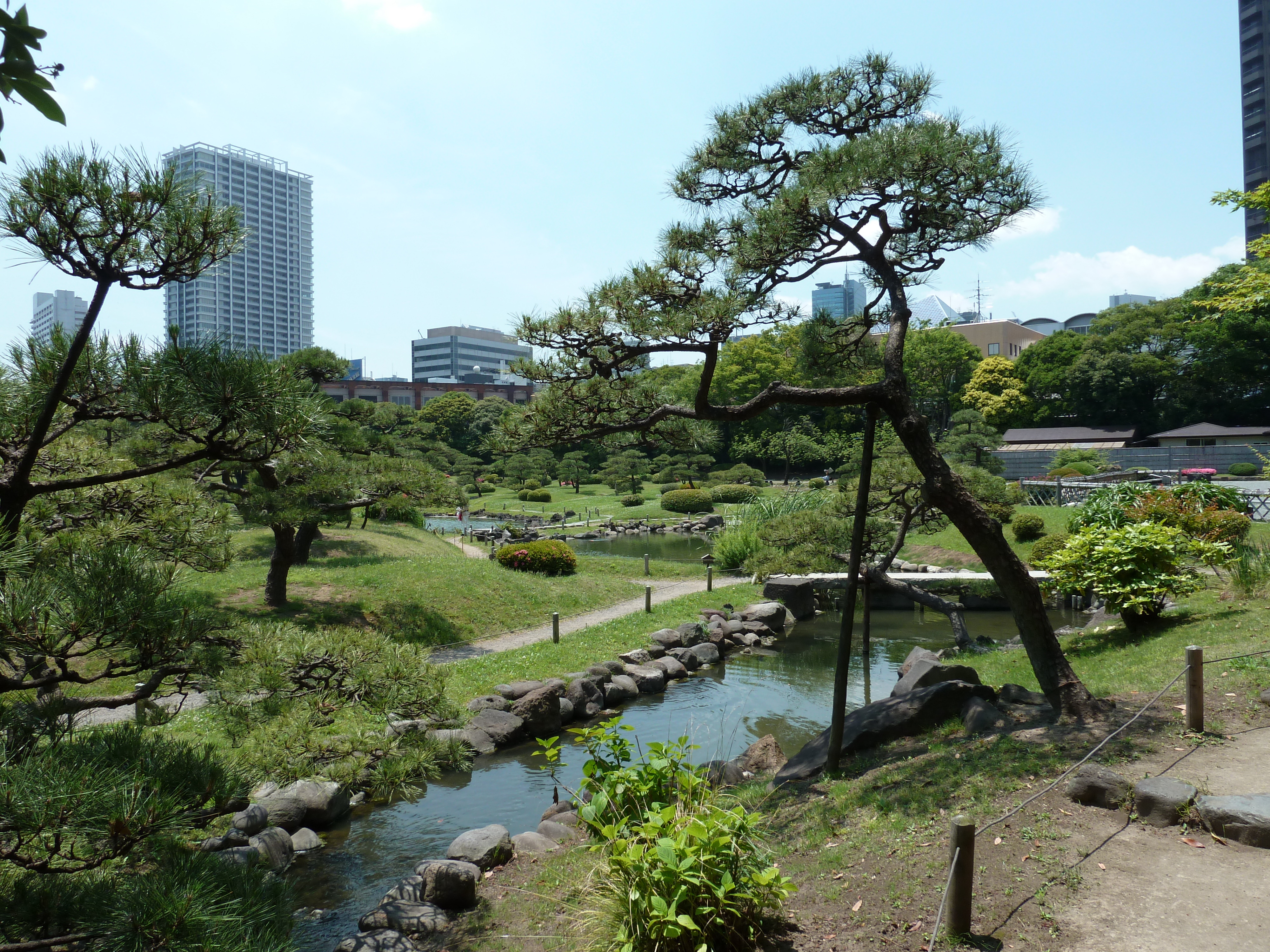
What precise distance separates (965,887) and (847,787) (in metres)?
2.14

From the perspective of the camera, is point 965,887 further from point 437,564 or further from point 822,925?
point 437,564

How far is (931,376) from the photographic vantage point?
121 ft

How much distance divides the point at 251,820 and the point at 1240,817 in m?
6.81

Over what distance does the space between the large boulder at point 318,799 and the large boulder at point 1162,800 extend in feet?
20.2

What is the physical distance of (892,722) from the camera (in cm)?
Result: 643

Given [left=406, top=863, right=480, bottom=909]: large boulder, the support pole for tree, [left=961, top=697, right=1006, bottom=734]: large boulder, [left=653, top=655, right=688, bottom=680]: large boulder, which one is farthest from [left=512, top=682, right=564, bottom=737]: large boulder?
[left=961, top=697, right=1006, bottom=734]: large boulder

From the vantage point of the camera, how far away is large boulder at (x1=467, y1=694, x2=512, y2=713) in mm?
9258

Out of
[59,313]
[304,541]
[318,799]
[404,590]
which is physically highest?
[59,313]

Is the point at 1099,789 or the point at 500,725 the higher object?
the point at 1099,789

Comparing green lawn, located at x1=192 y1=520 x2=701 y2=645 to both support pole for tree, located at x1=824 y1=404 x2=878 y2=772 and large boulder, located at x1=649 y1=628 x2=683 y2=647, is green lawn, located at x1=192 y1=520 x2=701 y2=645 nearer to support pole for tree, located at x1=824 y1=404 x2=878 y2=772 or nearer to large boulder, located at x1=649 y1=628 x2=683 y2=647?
large boulder, located at x1=649 y1=628 x2=683 y2=647

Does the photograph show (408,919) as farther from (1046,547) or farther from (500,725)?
(1046,547)

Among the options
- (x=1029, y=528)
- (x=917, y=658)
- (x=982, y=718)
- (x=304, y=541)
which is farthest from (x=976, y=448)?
(x=982, y=718)

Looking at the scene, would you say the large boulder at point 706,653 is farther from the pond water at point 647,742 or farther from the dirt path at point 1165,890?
the dirt path at point 1165,890

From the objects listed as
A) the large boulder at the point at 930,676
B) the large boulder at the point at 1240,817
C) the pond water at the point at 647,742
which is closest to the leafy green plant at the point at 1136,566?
the large boulder at the point at 930,676
